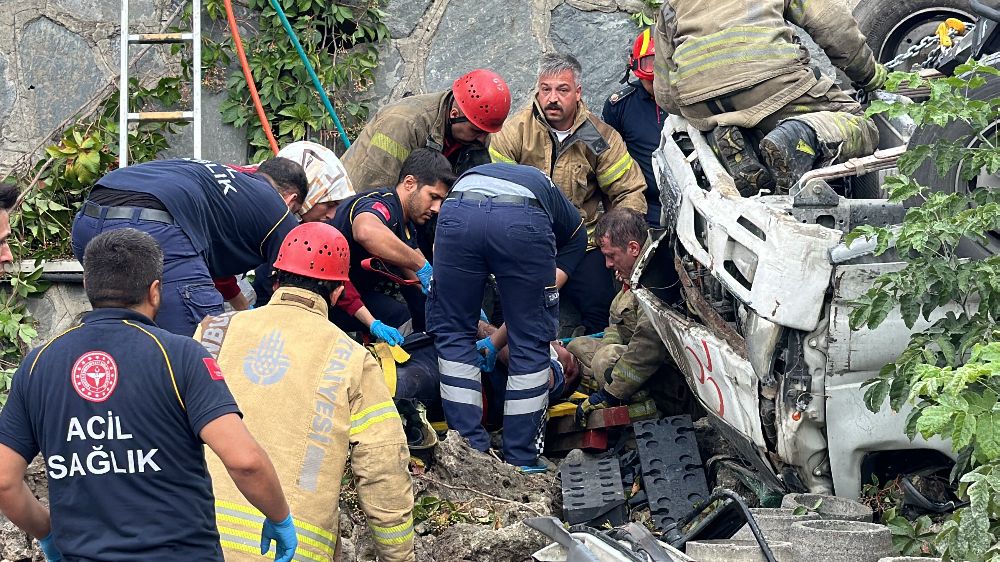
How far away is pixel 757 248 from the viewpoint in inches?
173

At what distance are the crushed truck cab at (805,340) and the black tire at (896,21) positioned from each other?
7.44ft

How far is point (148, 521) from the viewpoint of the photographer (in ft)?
10.7

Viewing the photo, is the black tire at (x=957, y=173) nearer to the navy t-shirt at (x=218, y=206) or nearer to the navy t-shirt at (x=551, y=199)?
the navy t-shirt at (x=551, y=199)

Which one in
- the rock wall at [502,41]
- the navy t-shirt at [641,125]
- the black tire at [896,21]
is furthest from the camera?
the rock wall at [502,41]

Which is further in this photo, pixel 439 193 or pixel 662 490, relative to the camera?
pixel 439 193

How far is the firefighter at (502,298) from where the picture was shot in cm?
605

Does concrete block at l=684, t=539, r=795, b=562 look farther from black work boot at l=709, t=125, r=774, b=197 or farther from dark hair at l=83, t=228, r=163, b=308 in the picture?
black work boot at l=709, t=125, r=774, b=197

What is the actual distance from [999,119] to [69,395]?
9.63 feet

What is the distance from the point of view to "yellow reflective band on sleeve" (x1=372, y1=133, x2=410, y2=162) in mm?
7172

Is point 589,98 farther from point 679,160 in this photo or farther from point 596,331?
point 679,160

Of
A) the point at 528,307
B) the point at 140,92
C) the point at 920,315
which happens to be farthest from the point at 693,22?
the point at 140,92

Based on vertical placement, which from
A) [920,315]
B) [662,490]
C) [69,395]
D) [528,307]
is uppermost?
[69,395]

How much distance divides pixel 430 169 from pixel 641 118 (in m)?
1.83

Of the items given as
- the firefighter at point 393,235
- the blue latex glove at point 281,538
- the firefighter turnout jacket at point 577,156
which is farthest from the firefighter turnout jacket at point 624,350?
the blue latex glove at point 281,538
